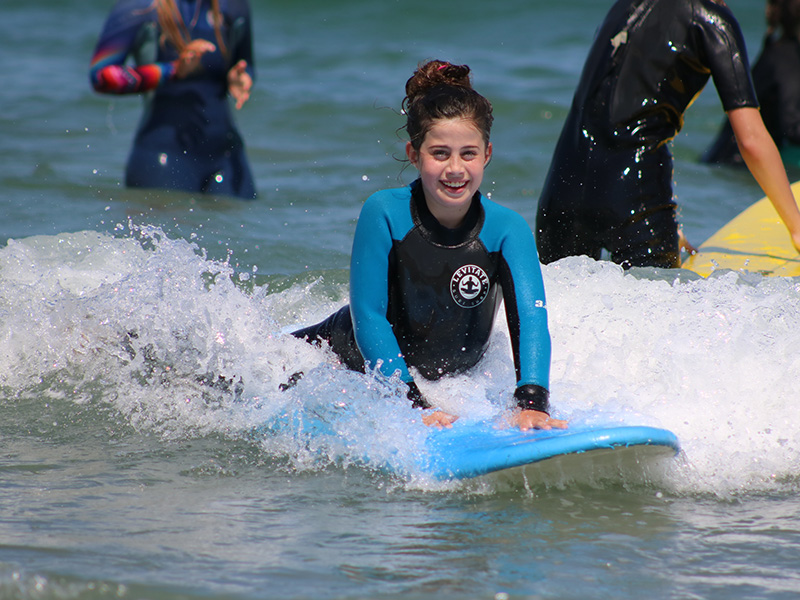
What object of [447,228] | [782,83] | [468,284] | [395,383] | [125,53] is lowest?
[395,383]

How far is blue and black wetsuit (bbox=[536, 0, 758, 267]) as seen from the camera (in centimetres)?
408

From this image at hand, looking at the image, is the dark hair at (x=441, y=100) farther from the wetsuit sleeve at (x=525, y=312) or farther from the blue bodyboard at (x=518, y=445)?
the blue bodyboard at (x=518, y=445)

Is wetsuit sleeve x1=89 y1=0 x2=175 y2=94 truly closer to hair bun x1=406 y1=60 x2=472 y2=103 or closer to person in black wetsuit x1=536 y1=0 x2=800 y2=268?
person in black wetsuit x1=536 y1=0 x2=800 y2=268

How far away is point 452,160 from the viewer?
10.3 feet

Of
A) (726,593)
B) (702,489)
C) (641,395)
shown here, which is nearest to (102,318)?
(641,395)

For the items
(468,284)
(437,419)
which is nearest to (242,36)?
(468,284)

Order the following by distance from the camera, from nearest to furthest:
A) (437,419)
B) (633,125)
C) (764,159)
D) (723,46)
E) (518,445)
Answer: (518,445)
(437,419)
(723,46)
(764,159)
(633,125)

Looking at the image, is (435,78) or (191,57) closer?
(435,78)

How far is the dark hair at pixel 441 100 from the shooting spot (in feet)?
10.3

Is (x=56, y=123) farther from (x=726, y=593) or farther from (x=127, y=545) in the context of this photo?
(x=726, y=593)

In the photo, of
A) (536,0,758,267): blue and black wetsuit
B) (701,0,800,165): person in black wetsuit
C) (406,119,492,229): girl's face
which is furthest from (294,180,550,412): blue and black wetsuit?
(701,0,800,165): person in black wetsuit

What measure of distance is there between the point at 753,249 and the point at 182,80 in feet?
11.7

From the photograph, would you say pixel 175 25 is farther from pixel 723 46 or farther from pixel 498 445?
pixel 498 445

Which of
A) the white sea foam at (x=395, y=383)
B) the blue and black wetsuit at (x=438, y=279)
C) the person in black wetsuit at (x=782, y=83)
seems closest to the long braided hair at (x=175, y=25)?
the white sea foam at (x=395, y=383)
